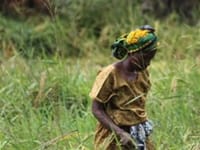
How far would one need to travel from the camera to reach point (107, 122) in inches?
174

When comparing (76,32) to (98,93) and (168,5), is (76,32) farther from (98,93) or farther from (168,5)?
(98,93)

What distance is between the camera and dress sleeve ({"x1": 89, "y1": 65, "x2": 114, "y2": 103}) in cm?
443

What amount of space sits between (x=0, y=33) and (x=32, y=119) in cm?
470

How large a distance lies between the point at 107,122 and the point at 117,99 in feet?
0.51

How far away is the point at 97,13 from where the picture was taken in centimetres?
1106

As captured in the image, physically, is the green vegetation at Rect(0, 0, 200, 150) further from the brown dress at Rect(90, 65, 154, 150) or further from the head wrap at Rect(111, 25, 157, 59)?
the head wrap at Rect(111, 25, 157, 59)

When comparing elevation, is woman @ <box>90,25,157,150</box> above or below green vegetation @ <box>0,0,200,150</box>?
above

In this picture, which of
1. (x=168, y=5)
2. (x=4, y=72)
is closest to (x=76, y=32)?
(x=168, y=5)

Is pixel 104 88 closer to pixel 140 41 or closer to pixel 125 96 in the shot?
pixel 125 96

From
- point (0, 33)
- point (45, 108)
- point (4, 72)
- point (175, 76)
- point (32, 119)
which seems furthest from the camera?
point (0, 33)

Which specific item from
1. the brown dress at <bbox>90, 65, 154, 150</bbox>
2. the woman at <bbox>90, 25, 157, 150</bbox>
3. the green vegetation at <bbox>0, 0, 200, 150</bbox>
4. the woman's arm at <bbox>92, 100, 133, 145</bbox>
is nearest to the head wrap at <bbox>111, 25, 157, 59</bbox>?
the woman at <bbox>90, 25, 157, 150</bbox>

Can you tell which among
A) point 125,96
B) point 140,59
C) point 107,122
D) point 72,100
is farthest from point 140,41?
point 72,100

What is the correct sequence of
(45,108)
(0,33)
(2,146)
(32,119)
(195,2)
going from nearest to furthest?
(2,146)
(32,119)
(45,108)
(0,33)
(195,2)

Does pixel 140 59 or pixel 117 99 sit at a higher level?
pixel 140 59
